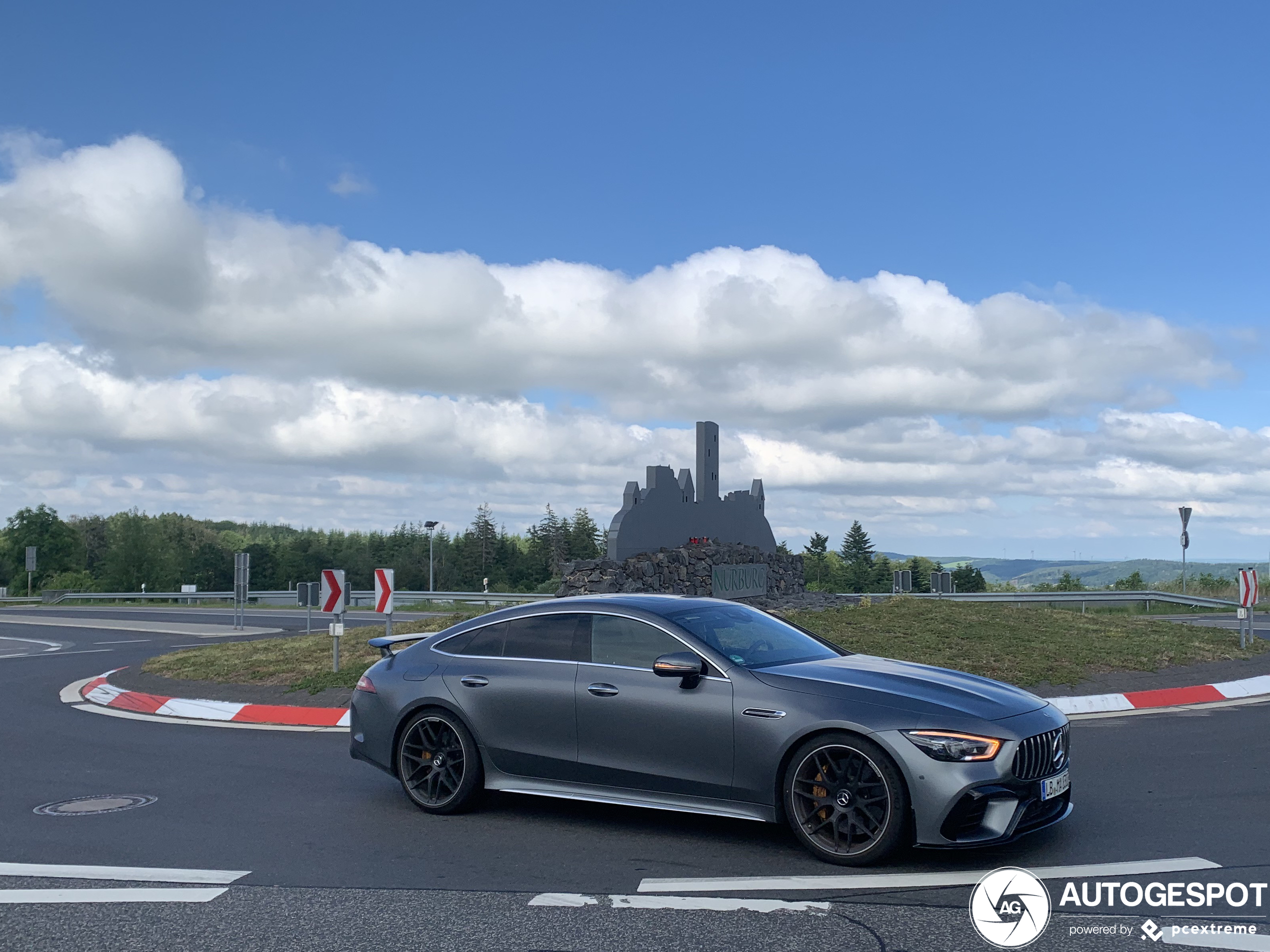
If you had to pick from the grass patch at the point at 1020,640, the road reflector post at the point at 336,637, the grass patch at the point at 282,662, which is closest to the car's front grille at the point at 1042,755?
the grass patch at the point at 1020,640

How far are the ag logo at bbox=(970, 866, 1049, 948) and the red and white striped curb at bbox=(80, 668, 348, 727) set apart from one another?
26.4 ft

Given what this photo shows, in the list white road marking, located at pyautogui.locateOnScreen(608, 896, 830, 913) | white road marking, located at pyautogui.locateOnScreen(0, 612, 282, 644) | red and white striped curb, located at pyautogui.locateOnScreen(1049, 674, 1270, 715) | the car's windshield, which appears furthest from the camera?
white road marking, located at pyautogui.locateOnScreen(0, 612, 282, 644)

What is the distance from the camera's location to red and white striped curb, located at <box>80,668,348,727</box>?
11.9 m

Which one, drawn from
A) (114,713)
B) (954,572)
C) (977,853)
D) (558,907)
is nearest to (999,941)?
(977,853)

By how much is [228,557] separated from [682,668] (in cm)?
12654

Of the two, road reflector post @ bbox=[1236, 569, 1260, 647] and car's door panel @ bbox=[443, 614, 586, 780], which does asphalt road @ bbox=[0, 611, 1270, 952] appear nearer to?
car's door panel @ bbox=[443, 614, 586, 780]

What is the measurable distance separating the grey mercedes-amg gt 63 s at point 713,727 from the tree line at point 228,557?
287 ft

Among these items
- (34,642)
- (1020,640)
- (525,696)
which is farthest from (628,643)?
(34,642)

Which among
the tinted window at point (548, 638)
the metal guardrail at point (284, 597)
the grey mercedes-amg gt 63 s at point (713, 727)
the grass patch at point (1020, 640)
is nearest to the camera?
the grey mercedes-amg gt 63 s at point (713, 727)

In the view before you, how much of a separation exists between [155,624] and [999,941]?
33.9 metres

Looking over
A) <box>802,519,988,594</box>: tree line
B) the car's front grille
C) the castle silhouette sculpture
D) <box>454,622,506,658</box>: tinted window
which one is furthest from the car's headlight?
<box>802,519,988,594</box>: tree line

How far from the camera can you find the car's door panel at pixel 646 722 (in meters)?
6.23

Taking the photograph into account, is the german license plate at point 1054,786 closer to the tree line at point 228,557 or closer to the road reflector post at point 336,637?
the road reflector post at point 336,637

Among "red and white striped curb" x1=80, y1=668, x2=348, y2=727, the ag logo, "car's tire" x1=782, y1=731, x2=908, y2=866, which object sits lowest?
"red and white striped curb" x1=80, y1=668, x2=348, y2=727
